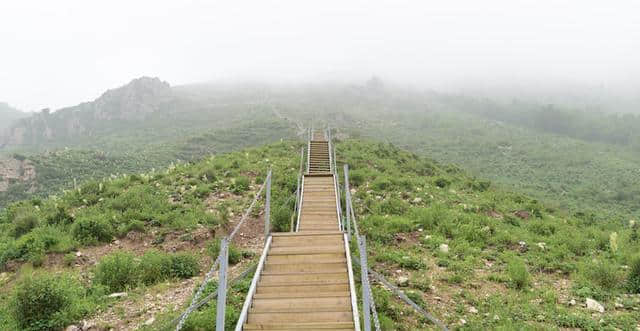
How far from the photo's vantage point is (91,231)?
10.2m

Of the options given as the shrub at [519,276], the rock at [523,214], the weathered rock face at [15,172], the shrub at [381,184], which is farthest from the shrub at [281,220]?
the weathered rock face at [15,172]

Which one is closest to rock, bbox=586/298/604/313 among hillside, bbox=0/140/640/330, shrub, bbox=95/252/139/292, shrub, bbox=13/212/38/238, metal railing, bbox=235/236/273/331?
hillside, bbox=0/140/640/330

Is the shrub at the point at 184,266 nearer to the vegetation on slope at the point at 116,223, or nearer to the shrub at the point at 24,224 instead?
the vegetation on slope at the point at 116,223

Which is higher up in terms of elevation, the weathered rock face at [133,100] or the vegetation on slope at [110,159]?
the weathered rock face at [133,100]

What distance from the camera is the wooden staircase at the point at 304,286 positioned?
5637 millimetres

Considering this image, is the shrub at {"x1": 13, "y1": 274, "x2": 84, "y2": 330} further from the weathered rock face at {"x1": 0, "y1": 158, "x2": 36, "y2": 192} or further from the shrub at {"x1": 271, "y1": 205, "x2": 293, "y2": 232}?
the weathered rock face at {"x1": 0, "y1": 158, "x2": 36, "y2": 192}

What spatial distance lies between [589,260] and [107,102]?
112 meters

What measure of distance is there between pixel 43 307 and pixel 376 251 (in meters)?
7.08

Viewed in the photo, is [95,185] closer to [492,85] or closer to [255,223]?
[255,223]

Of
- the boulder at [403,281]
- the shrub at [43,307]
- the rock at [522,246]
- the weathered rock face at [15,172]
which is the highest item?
the shrub at [43,307]

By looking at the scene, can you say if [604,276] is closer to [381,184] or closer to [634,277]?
[634,277]

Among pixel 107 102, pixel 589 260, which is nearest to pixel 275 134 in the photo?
pixel 589 260

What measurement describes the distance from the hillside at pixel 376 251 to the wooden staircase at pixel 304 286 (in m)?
0.72

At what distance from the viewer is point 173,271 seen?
331 inches
